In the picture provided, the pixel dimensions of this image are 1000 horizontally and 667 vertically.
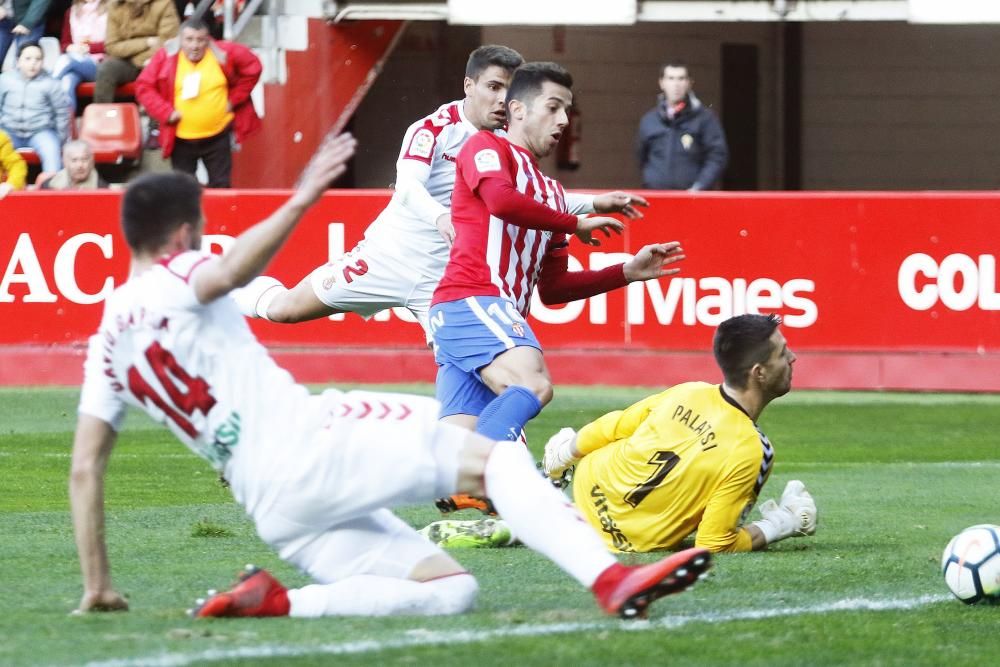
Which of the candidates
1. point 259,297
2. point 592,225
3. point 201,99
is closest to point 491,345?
point 592,225

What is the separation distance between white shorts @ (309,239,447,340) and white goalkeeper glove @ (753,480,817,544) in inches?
95.2

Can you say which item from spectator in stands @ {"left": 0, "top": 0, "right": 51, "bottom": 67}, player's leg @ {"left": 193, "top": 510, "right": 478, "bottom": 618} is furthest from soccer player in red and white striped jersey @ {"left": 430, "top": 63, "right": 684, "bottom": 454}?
spectator in stands @ {"left": 0, "top": 0, "right": 51, "bottom": 67}

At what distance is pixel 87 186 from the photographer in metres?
15.9

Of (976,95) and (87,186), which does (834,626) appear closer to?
(87,186)

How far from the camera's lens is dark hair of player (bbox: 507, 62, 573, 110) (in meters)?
7.62

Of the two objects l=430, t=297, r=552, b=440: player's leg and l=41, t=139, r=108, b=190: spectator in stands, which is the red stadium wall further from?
l=430, t=297, r=552, b=440: player's leg

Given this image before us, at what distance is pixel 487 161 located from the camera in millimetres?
7504

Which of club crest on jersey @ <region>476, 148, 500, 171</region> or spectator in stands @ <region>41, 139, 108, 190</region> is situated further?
spectator in stands @ <region>41, 139, 108, 190</region>

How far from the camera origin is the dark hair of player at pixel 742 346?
696 cm

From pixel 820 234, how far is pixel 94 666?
32.8ft

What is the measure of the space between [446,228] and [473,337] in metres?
0.55

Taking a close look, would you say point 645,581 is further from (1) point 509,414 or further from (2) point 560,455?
(2) point 560,455

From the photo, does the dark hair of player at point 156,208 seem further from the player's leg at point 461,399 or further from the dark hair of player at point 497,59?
the dark hair of player at point 497,59

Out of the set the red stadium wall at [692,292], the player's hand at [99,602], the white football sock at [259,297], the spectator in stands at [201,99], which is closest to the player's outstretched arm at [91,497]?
the player's hand at [99,602]
